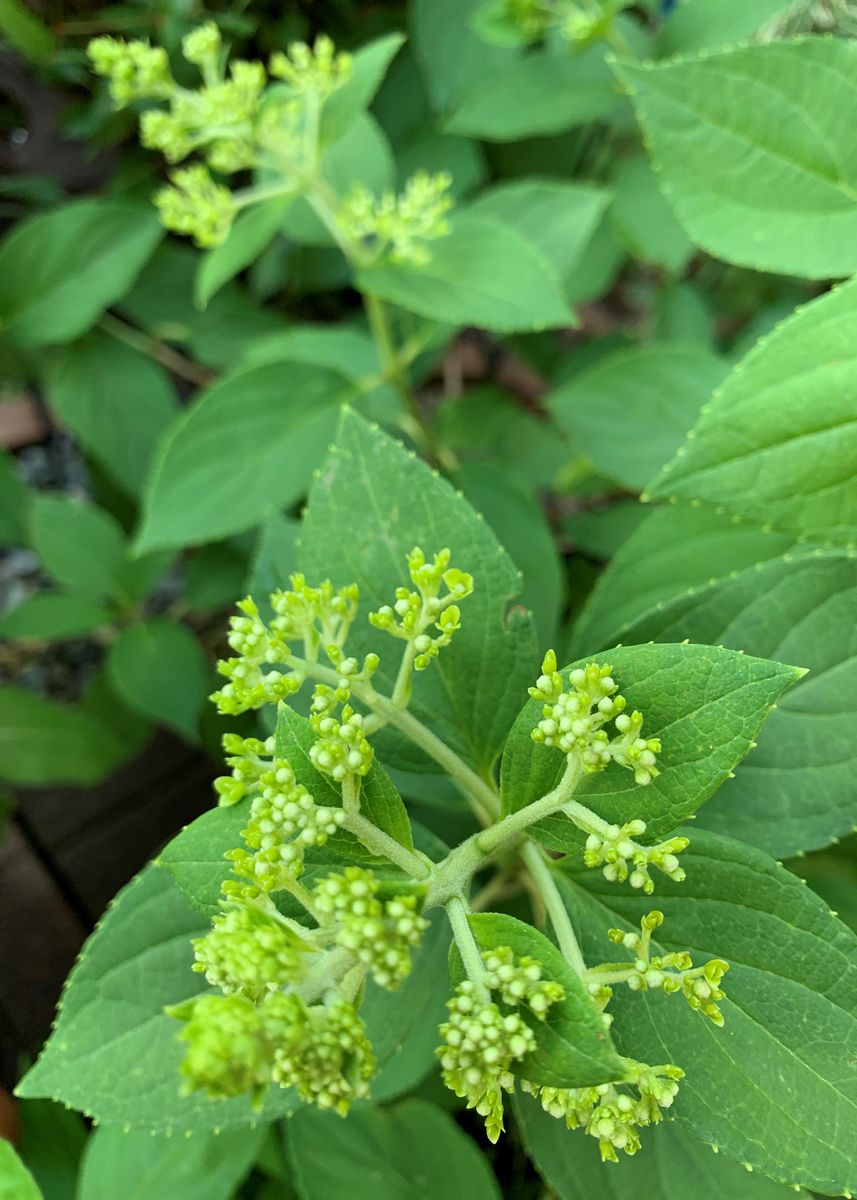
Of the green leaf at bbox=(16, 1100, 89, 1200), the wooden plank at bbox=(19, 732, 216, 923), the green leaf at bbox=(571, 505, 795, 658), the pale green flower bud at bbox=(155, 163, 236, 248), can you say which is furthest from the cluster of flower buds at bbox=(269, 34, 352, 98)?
the green leaf at bbox=(16, 1100, 89, 1200)

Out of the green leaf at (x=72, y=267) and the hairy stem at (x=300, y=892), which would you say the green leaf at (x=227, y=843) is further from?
the green leaf at (x=72, y=267)

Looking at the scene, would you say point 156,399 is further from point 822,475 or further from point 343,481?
point 822,475

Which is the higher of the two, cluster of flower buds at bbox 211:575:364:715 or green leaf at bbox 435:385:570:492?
cluster of flower buds at bbox 211:575:364:715

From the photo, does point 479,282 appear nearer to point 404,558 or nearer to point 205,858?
point 404,558

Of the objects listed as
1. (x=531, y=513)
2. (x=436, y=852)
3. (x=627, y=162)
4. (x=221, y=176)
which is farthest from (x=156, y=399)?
(x=436, y=852)

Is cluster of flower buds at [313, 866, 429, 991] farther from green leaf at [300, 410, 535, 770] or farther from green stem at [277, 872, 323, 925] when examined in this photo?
green leaf at [300, 410, 535, 770]
